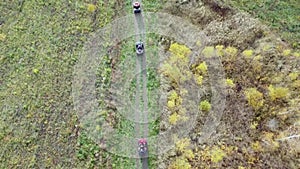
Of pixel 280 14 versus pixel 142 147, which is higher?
pixel 280 14

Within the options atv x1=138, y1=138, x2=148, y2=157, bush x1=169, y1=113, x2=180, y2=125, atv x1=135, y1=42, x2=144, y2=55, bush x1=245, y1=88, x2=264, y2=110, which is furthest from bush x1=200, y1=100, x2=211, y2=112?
atv x1=135, y1=42, x2=144, y2=55

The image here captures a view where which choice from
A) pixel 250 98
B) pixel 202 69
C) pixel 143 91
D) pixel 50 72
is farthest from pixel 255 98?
pixel 50 72

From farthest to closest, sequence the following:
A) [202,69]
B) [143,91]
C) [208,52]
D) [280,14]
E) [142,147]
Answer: [280,14] → [208,52] → [202,69] → [143,91] → [142,147]

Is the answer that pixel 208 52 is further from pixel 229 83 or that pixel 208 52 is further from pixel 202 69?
pixel 229 83

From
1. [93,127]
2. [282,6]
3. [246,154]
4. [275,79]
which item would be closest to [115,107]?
[93,127]

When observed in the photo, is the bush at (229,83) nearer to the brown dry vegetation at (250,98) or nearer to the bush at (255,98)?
the brown dry vegetation at (250,98)

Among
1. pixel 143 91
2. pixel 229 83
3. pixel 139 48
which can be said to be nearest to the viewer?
pixel 229 83

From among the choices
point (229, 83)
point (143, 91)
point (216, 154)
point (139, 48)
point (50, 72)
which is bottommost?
point (216, 154)

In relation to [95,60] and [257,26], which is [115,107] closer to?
→ [95,60]

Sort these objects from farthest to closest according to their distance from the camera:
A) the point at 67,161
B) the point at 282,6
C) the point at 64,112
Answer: the point at 282,6
the point at 64,112
the point at 67,161
